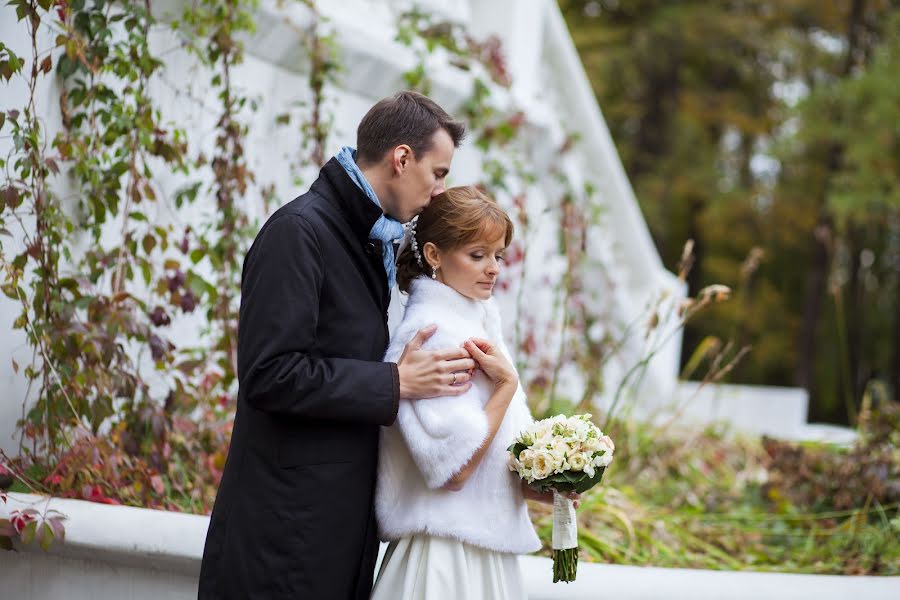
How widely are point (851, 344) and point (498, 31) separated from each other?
493 inches

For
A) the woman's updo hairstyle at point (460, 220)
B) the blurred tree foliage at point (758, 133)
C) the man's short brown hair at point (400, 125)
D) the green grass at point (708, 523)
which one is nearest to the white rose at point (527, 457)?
the woman's updo hairstyle at point (460, 220)

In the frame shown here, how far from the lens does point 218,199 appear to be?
4.30 m

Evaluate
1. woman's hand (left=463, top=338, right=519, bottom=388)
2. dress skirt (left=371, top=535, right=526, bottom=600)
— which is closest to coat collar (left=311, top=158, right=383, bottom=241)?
woman's hand (left=463, top=338, right=519, bottom=388)

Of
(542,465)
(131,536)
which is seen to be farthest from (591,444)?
(131,536)

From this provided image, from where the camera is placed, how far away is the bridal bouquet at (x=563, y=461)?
2.54 m

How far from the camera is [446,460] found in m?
2.55

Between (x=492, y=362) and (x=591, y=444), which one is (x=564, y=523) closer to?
(x=591, y=444)

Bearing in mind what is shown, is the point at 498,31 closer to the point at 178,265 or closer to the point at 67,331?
the point at 178,265

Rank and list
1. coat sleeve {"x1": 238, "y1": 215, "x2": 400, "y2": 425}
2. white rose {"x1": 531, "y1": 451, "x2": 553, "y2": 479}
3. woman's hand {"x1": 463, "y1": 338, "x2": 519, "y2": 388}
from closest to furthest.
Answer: coat sleeve {"x1": 238, "y1": 215, "x2": 400, "y2": 425} → white rose {"x1": 531, "y1": 451, "x2": 553, "y2": 479} → woman's hand {"x1": 463, "y1": 338, "x2": 519, "y2": 388}

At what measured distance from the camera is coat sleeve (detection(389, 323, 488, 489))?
2549mm

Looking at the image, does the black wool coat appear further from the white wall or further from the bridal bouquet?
the white wall

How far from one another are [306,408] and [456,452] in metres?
0.41

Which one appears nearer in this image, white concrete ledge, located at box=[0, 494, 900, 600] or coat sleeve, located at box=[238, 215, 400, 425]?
coat sleeve, located at box=[238, 215, 400, 425]

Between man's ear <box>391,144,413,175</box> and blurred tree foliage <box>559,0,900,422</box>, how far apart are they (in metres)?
12.4
